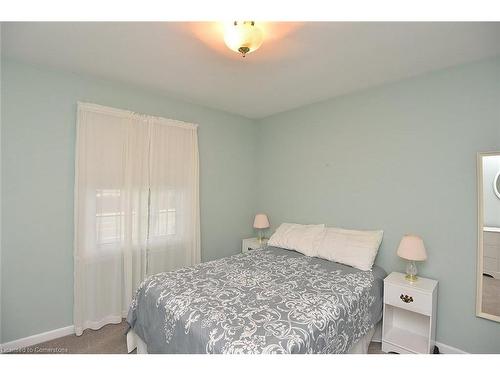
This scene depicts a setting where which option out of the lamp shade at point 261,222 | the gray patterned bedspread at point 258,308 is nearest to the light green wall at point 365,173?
the gray patterned bedspread at point 258,308

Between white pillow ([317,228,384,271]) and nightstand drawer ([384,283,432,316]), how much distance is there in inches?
9.9

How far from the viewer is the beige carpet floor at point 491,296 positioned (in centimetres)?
184

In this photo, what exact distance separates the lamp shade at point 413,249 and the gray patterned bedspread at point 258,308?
1.09ft

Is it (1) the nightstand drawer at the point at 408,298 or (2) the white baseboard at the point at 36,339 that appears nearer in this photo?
(1) the nightstand drawer at the point at 408,298

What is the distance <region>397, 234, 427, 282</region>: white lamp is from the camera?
6.61 feet

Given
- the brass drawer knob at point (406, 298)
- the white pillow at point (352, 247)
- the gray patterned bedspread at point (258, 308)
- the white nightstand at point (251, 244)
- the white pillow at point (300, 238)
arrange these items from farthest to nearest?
the white nightstand at point (251, 244), the white pillow at point (300, 238), the white pillow at point (352, 247), the brass drawer knob at point (406, 298), the gray patterned bedspread at point (258, 308)

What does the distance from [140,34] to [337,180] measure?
234 cm

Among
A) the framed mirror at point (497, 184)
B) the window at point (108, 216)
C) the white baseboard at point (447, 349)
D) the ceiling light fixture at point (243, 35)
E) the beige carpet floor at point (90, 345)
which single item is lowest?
the beige carpet floor at point (90, 345)

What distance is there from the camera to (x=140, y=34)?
1.66m

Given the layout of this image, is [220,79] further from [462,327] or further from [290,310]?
[462,327]

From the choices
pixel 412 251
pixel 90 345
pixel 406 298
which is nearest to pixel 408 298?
pixel 406 298

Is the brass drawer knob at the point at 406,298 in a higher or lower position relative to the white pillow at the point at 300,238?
lower

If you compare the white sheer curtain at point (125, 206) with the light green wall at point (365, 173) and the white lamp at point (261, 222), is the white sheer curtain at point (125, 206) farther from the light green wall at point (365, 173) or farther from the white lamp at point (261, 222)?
the white lamp at point (261, 222)

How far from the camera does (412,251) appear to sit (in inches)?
79.8
